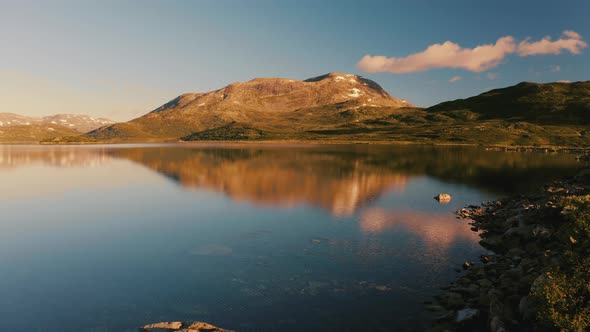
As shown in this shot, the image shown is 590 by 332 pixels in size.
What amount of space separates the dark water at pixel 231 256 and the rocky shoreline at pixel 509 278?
1855 millimetres

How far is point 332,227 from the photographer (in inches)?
1946

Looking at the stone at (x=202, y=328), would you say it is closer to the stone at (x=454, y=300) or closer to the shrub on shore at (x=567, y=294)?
the stone at (x=454, y=300)

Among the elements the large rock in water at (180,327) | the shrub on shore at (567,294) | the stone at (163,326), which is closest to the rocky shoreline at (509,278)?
the shrub on shore at (567,294)

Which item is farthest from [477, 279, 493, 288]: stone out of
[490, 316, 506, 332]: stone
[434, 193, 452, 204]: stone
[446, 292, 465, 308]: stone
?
[434, 193, 452, 204]: stone

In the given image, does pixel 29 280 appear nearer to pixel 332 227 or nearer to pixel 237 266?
pixel 237 266

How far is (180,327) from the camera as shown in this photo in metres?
23.1

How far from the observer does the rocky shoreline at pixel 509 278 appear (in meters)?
22.6

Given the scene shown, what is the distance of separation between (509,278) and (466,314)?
23.7 feet

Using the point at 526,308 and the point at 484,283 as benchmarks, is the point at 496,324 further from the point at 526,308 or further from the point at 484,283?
the point at 484,283

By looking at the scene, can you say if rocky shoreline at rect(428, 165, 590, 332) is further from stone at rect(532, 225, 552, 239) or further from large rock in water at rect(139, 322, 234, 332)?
large rock in water at rect(139, 322, 234, 332)

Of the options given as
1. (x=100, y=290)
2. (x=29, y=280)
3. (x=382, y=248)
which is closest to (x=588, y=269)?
(x=382, y=248)

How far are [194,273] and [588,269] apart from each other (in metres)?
31.1

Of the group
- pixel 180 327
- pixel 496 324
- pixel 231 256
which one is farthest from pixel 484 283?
pixel 231 256

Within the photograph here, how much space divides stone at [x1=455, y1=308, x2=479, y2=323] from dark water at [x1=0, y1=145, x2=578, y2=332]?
2.37 meters
